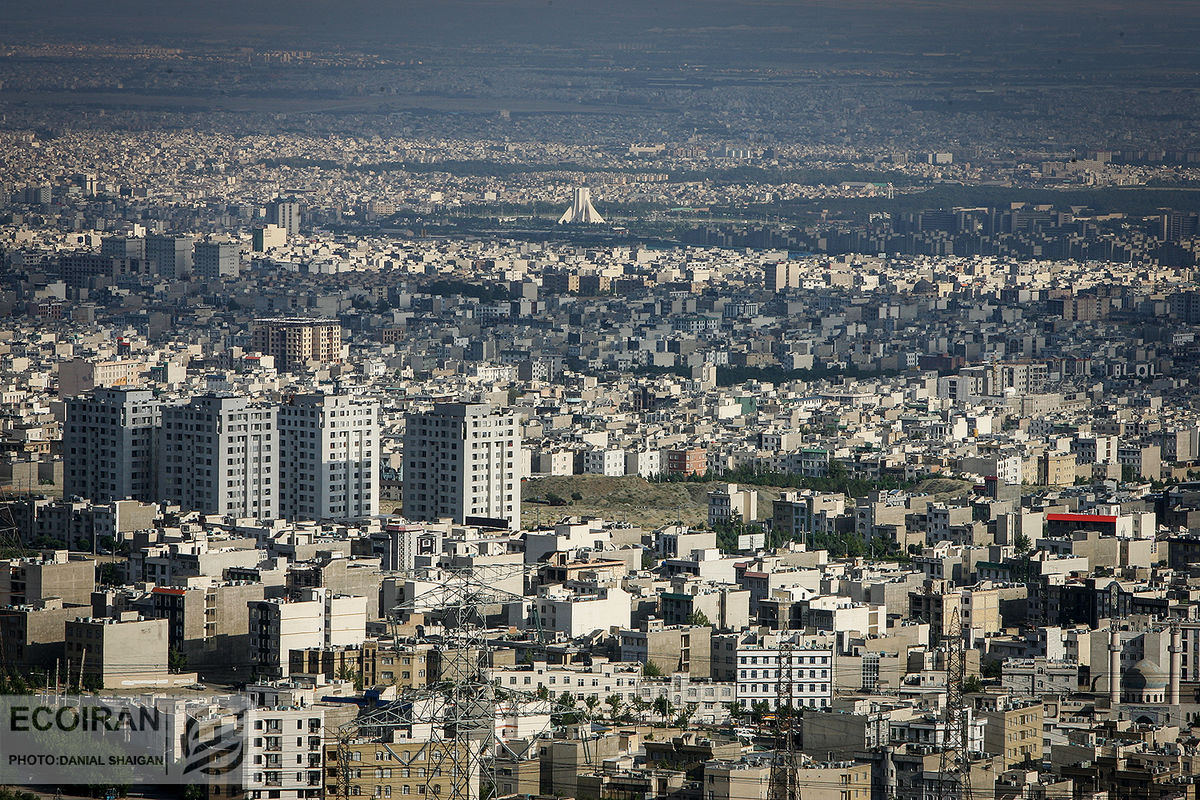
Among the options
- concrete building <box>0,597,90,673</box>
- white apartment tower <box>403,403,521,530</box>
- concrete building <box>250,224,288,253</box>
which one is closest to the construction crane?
concrete building <box>0,597,90,673</box>

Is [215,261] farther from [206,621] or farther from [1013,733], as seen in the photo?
[1013,733]

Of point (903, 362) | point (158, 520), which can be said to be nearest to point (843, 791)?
point (158, 520)

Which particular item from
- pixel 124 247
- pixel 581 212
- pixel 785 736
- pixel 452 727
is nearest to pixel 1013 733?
pixel 785 736

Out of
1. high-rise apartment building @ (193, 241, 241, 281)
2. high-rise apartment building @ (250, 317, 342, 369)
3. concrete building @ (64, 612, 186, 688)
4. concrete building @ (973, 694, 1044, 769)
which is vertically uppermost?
concrete building @ (973, 694, 1044, 769)

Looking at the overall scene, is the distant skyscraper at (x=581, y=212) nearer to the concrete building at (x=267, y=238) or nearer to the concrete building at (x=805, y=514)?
the concrete building at (x=267, y=238)

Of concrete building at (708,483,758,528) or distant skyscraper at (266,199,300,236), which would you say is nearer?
concrete building at (708,483,758,528)

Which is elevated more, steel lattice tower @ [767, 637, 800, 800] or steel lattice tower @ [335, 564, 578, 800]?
steel lattice tower @ [335, 564, 578, 800]

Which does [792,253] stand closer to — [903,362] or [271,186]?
[271,186]

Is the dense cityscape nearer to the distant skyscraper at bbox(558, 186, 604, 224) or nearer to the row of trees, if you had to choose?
the row of trees
